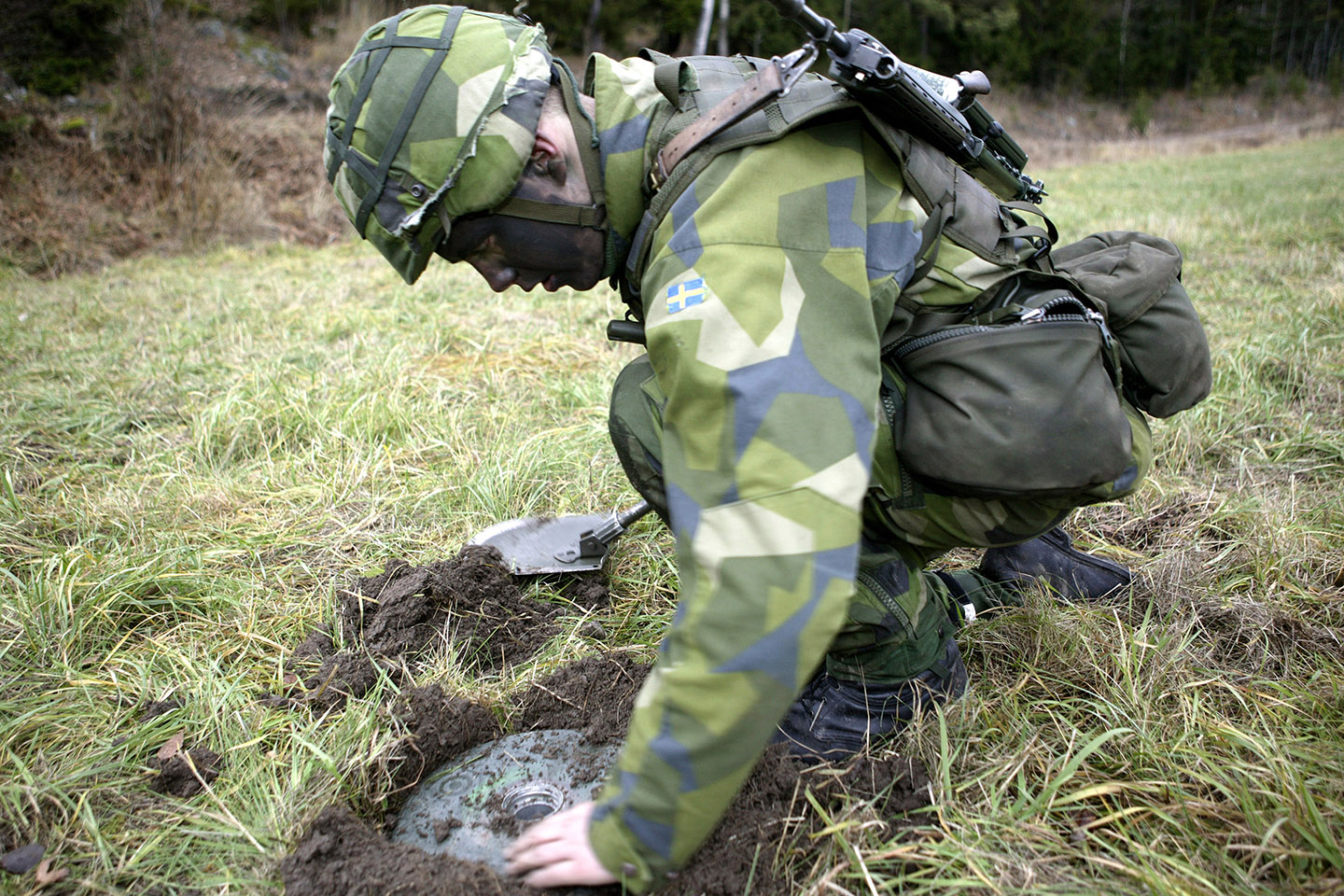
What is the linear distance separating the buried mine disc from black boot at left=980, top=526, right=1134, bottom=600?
3.97ft

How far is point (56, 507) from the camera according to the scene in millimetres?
2732

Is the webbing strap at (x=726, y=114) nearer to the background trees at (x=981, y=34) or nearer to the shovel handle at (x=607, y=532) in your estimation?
the shovel handle at (x=607, y=532)

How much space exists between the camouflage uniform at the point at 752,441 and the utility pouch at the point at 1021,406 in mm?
216

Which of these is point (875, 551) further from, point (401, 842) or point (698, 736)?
point (401, 842)

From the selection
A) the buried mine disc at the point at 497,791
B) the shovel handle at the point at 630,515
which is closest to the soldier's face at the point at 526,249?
the shovel handle at the point at 630,515

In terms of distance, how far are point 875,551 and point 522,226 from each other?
1025 millimetres

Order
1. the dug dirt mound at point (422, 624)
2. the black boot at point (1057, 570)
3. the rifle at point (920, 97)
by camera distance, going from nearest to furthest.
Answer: the rifle at point (920, 97) → the dug dirt mound at point (422, 624) → the black boot at point (1057, 570)

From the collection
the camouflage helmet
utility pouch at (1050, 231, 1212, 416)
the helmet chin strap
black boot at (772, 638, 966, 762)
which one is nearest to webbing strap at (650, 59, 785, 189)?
the helmet chin strap

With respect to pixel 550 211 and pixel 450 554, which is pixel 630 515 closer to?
pixel 450 554

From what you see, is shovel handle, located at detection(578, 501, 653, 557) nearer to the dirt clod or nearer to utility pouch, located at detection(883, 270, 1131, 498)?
utility pouch, located at detection(883, 270, 1131, 498)

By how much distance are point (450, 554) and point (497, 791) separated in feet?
3.08

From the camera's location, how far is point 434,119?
155 cm

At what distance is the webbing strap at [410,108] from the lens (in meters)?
1.55

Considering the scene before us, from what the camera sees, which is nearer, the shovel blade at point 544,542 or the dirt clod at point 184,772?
the dirt clod at point 184,772
